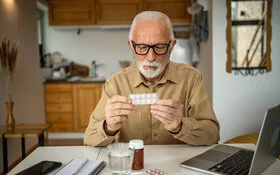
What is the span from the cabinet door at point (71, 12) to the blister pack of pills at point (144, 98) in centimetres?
376

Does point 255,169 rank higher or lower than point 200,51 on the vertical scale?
lower

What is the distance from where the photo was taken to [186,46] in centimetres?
468

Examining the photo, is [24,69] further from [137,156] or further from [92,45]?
[137,156]

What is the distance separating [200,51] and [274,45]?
1.33 meters

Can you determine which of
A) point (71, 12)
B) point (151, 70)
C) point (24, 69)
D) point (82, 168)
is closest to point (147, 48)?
point (151, 70)

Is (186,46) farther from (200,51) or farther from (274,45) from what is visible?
(274,45)

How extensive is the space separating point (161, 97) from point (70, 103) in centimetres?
327

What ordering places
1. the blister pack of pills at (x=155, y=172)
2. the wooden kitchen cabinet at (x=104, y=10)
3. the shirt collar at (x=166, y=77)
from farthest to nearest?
the wooden kitchen cabinet at (x=104, y=10) < the shirt collar at (x=166, y=77) < the blister pack of pills at (x=155, y=172)

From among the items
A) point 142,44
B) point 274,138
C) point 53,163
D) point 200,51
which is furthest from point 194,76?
point 200,51

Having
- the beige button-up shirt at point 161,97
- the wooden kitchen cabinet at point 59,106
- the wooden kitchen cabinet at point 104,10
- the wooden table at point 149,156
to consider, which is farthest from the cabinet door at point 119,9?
the wooden table at point 149,156

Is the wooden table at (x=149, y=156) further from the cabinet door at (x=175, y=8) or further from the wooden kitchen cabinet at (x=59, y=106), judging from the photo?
the cabinet door at (x=175, y=8)

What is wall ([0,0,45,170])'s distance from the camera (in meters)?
3.13

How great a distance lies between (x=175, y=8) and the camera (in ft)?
15.3

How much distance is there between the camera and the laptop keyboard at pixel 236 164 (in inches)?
39.7
